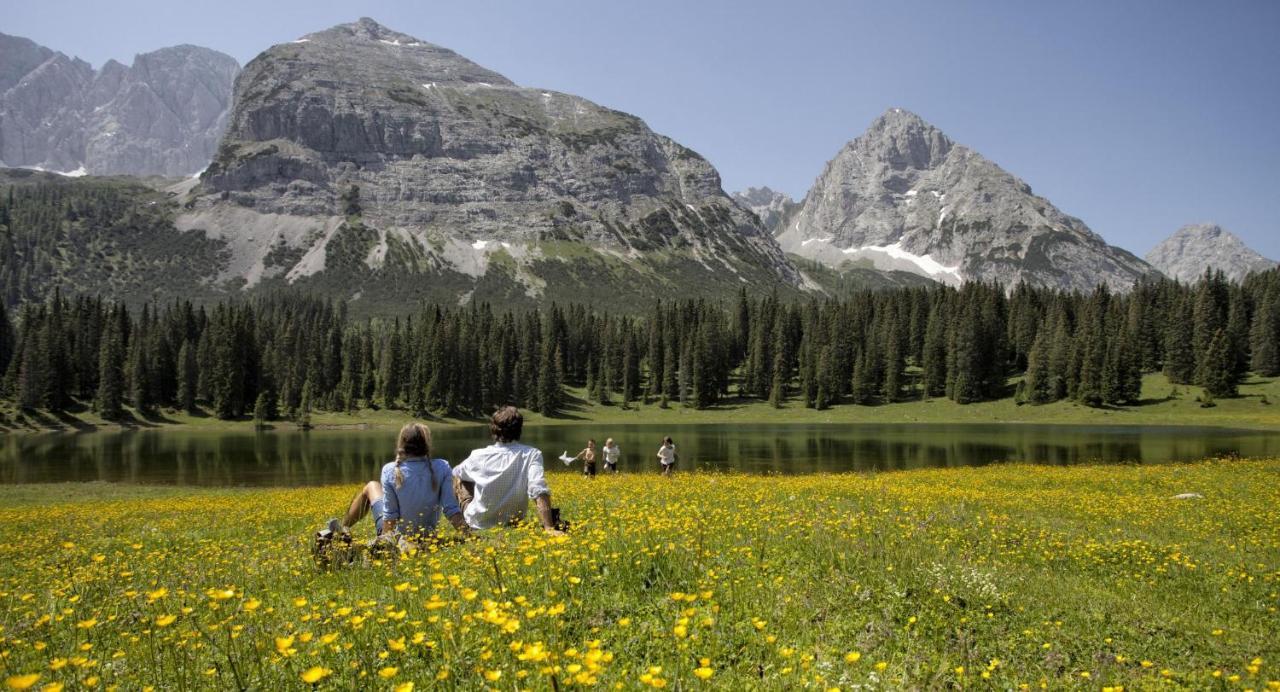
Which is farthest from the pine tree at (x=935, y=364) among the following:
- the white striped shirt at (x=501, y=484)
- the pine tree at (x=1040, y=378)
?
the white striped shirt at (x=501, y=484)

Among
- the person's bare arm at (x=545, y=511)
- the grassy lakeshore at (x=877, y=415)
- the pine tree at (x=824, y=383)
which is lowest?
the grassy lakeshore at (x=877, y=415)

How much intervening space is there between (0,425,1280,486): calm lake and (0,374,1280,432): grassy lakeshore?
1133 cm

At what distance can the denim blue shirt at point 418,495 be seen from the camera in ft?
33.2

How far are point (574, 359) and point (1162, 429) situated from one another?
109 meters

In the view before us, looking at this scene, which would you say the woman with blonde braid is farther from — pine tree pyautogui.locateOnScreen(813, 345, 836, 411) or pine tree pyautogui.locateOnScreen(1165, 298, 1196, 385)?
pine tree pyautogui.locateOnScreen(1165, 298, 1196, 385)

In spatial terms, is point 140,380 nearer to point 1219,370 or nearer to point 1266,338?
point 1219,370

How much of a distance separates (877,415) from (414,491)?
11485 centimetres

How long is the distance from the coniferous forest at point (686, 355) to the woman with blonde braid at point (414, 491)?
11180cm

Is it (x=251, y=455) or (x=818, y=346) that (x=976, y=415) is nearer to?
(x=818, y=346)

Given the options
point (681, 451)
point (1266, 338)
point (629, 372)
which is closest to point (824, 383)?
point (629, 372)

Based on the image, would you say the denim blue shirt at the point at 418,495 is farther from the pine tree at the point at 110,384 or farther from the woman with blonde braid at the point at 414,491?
the pine tree at the point at 110,384

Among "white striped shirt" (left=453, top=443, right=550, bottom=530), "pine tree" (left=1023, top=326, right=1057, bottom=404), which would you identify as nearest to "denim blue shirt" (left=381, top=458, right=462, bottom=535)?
"white striped shirt" (left=453, top=443, right=550, bottom=530)

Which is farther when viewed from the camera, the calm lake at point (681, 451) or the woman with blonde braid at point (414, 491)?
the calm lake at point (681, 451)

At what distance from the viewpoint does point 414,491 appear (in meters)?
10.2
